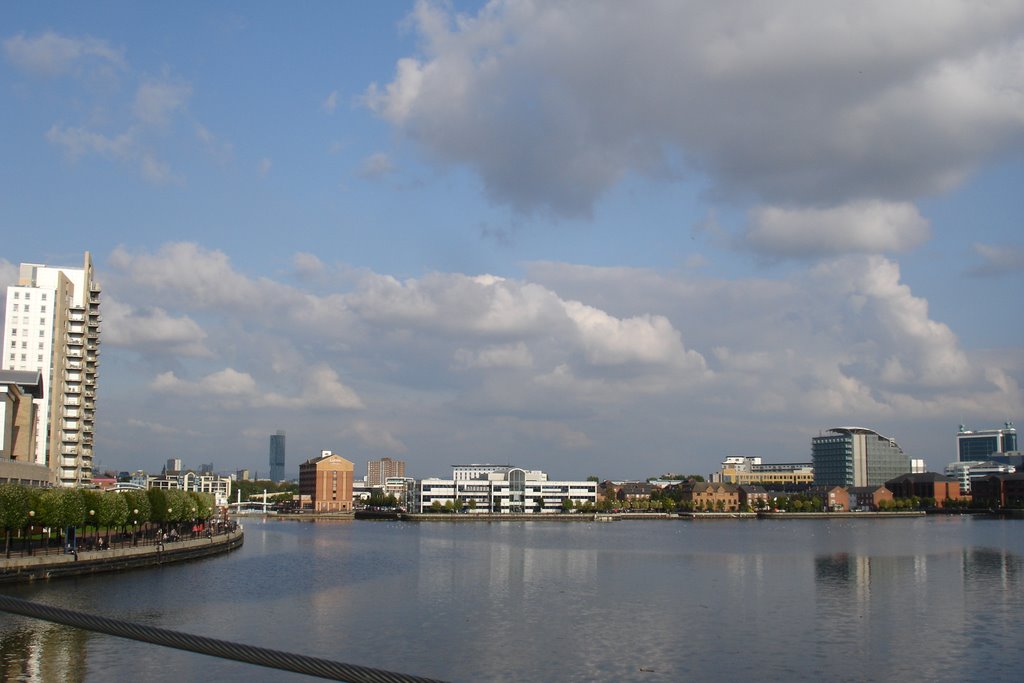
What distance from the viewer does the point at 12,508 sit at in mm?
46438

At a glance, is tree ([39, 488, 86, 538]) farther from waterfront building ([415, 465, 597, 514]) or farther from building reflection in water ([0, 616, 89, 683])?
A: waterfront building ([415, 465, 597, 514])

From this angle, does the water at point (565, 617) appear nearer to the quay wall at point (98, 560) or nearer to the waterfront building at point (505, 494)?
the quay wall at point (98, 560)

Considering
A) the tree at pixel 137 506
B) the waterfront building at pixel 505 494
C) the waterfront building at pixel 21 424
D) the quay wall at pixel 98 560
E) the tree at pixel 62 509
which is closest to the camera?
the quay wall at pixel 98 560

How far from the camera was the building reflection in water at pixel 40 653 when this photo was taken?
25.0m

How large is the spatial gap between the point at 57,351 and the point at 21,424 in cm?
1941

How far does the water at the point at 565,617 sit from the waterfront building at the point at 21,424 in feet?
48.4

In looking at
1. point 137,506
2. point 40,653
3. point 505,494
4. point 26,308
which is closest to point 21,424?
point 137,506

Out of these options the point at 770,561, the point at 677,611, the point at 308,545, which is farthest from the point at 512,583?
the point at 308,545

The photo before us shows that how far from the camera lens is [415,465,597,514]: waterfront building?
19475cm

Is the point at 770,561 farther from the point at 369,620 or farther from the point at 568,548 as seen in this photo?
the point at 369,620

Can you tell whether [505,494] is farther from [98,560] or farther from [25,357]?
[98,560]

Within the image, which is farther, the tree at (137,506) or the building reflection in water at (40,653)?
the tree at (137,506)

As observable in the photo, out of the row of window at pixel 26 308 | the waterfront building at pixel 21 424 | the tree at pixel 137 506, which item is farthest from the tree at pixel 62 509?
the row of window at pixel 26 308

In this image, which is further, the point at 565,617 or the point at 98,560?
the point at 98,560
